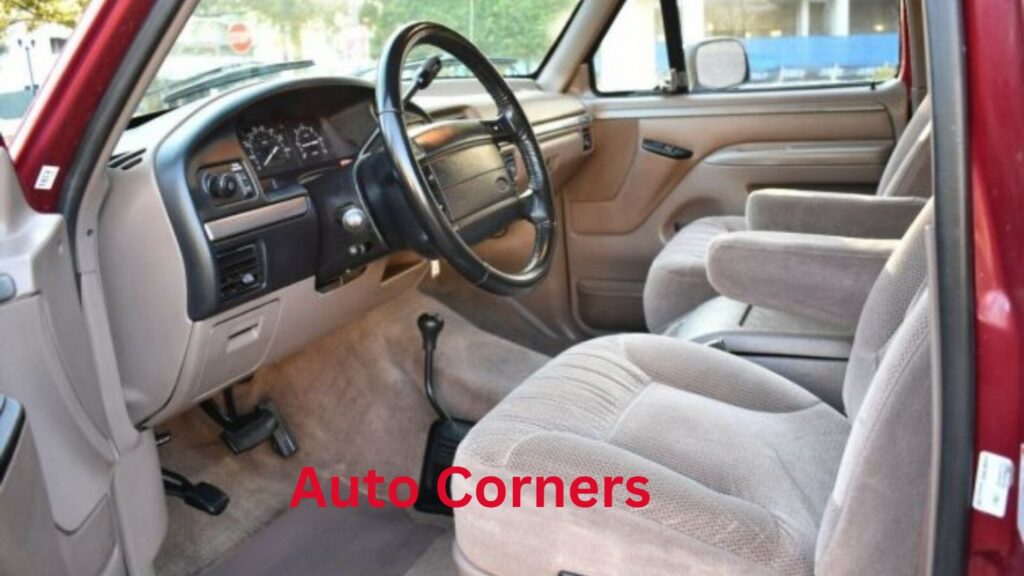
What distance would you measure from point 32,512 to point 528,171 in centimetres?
116

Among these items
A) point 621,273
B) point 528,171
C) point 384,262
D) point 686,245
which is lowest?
point 621,273

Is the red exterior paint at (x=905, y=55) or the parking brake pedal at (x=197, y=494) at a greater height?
the red exterior paint at (x=905, y=55)

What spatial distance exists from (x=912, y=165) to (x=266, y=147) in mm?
1490

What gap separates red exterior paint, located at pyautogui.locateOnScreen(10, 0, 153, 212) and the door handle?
2.20 m

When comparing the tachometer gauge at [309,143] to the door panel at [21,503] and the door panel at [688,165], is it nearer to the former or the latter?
the door panel at [21,503]

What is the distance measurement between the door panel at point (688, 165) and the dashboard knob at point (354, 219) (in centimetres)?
160

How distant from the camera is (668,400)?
1.66 meters

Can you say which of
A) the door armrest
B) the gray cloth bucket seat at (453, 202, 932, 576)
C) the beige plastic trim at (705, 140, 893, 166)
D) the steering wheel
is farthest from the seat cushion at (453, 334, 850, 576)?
the beige plastic trim at (705, 140, 893, 166)

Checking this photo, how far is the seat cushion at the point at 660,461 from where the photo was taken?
48.9 inches

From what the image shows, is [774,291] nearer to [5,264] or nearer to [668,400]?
[668,400]

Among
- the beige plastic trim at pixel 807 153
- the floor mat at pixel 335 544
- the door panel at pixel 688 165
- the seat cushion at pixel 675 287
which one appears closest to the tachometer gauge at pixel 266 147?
the floor mat at pixel 335 544

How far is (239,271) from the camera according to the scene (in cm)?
175

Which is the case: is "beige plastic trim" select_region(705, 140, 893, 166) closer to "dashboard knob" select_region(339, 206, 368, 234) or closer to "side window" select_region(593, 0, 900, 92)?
"side window" select_region(593, 0, 900, 92)

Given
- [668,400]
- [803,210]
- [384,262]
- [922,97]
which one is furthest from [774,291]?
[922,97]
